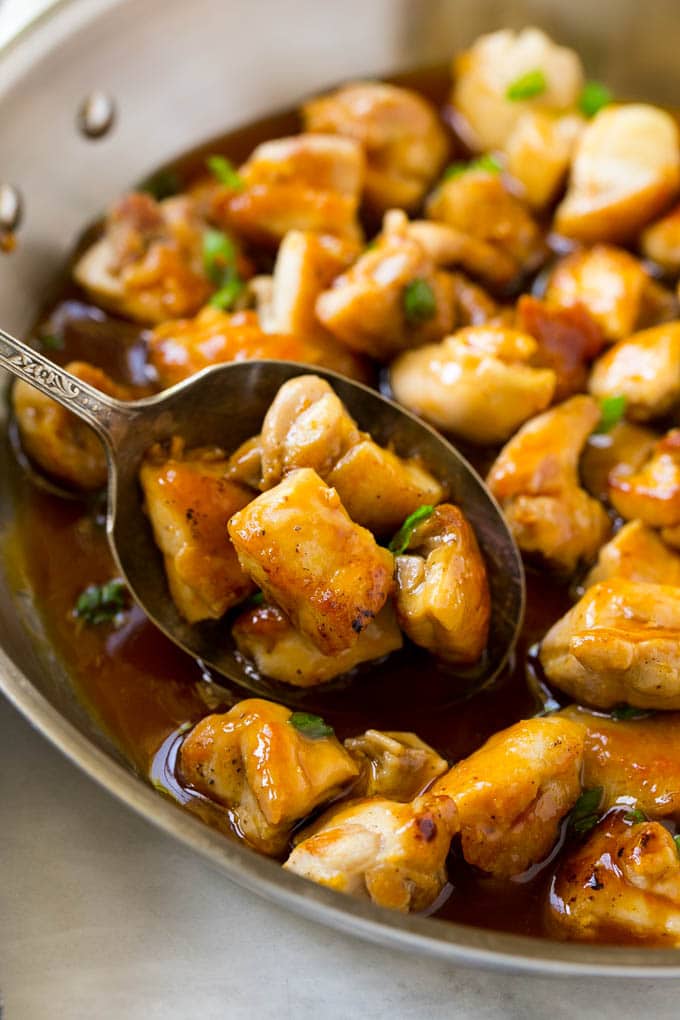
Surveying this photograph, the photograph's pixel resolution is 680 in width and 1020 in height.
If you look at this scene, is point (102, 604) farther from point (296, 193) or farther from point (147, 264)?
point (296, 193)

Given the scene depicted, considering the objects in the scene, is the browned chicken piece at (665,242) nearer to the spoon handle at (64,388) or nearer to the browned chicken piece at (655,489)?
the browned chicken piece at (655,489)

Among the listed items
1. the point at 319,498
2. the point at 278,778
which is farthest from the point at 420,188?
the point at 278,778

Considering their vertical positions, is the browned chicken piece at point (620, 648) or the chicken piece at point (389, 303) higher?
the chicken piece at point (389, 303)

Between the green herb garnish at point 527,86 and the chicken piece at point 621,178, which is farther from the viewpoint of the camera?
the green herb garnish at point 527,86

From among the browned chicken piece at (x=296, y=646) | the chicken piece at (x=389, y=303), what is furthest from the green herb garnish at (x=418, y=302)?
the browned chicken piece at (x=296, y=646)

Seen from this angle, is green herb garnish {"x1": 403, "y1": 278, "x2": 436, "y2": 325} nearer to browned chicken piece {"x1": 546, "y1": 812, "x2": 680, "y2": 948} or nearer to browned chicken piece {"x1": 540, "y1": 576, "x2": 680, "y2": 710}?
browned chicken piece {"x1": 540, "y1": 576, "x2": 680, "y2": 710}

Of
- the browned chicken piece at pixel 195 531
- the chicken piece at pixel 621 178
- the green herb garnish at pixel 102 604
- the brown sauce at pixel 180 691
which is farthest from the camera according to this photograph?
the chicken piece at pixel 621 178

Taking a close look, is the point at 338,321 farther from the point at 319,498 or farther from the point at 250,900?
the point at 250,900
